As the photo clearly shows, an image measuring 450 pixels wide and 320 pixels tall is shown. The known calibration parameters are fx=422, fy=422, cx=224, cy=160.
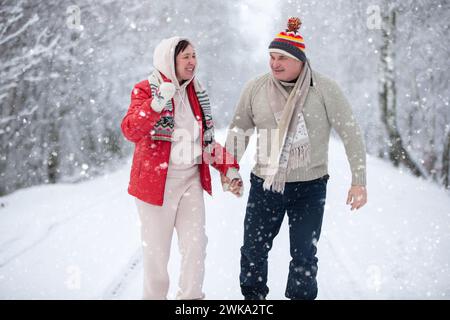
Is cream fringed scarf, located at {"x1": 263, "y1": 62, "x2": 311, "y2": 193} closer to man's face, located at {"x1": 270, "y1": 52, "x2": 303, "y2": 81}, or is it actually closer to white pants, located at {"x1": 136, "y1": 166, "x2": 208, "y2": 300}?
man's face, located at {"x1": 270, "y1": 52, "x2": 303, "y2": 81}

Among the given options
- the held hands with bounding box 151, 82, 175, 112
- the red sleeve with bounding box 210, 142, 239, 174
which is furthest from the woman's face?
the red sleeve with bounding box 210, 142, 239, 174

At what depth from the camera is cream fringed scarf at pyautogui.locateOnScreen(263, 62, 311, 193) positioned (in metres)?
3.46

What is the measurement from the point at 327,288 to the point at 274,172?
5.33 ft

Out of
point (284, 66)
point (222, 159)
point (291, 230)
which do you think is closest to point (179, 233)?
point (222, 159)

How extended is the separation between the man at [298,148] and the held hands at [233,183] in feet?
0.67

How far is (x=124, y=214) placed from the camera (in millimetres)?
7570

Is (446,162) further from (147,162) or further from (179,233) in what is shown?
(147,162)

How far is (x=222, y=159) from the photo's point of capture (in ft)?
11.9

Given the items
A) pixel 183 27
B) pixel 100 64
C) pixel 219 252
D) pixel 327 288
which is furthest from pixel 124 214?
pixel 183 27

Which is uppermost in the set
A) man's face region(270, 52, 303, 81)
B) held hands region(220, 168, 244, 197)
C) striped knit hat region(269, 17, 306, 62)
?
striped knit hat region(269, 17, 306, 62)

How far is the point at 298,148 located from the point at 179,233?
3.99ft

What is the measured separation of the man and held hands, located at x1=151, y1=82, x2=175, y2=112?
0.91 m

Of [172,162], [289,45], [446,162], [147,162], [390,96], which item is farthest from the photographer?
[390,96]
